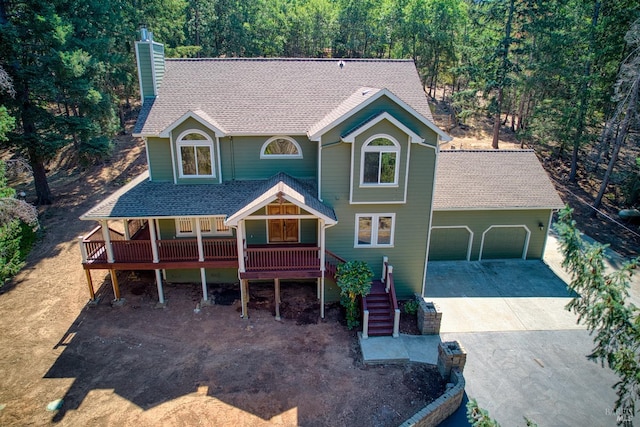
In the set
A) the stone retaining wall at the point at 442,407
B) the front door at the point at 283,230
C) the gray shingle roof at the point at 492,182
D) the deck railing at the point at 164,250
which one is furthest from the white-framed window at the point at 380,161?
the stone retaining wall at the point at 442,407

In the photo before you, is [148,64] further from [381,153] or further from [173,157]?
[381,153]

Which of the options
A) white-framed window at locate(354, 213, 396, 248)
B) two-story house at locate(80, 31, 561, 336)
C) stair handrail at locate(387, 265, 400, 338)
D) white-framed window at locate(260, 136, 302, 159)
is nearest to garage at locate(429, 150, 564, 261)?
two-story house at locate(80, 31, 561, 336)

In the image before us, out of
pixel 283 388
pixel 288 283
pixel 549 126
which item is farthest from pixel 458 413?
pixel 549 126

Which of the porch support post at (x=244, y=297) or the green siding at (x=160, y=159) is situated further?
the green siding at (x=160, y=159)

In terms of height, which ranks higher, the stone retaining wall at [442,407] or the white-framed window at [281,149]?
the white-framed window at [281,149]

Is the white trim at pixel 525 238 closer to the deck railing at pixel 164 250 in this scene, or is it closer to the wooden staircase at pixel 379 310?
the wooden staircase at pixel 379 310

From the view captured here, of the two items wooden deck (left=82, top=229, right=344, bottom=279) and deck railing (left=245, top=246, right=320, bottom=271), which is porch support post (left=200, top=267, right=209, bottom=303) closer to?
wooden deck (left=82, top=229, right=344, bottom=279)
